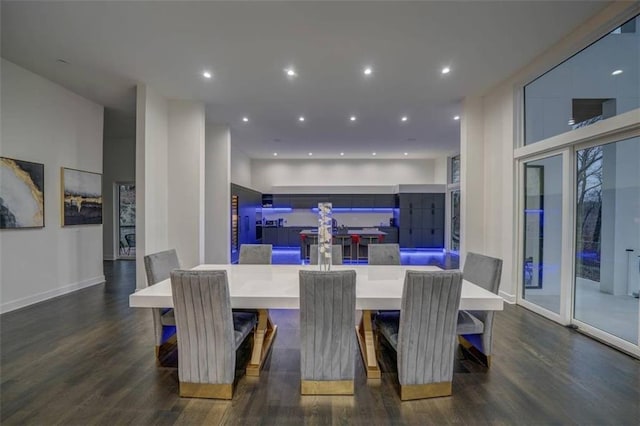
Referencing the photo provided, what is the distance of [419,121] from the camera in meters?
6.32

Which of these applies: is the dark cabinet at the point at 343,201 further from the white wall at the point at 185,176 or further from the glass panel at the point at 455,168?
the white wall at the point at 185,176

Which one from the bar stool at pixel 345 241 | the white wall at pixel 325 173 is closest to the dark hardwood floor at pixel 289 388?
the bar stool at pixel 345 241

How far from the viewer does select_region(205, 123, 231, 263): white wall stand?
6371mm

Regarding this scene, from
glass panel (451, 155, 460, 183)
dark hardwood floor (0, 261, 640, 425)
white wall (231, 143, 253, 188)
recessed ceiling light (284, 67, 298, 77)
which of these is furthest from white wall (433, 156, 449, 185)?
recessed ceiling light (284, 67, 298, 77)

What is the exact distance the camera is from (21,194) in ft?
13.0

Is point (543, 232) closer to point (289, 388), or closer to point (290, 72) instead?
point (289, 388)

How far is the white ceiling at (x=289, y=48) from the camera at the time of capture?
2.86 meters

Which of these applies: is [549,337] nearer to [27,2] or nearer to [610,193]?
[610,193]

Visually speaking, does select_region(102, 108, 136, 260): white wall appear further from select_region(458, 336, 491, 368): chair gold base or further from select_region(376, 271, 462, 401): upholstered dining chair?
select_region(458, 336, 491, 368): chair gold base

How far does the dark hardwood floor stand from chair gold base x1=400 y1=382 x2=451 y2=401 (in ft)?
0.16

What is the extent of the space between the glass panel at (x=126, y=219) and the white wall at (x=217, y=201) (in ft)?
9.98

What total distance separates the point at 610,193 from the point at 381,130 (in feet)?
15.1

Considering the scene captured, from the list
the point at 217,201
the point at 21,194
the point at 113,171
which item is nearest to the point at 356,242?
the point at 217,201

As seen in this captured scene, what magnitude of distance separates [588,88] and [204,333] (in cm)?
484
